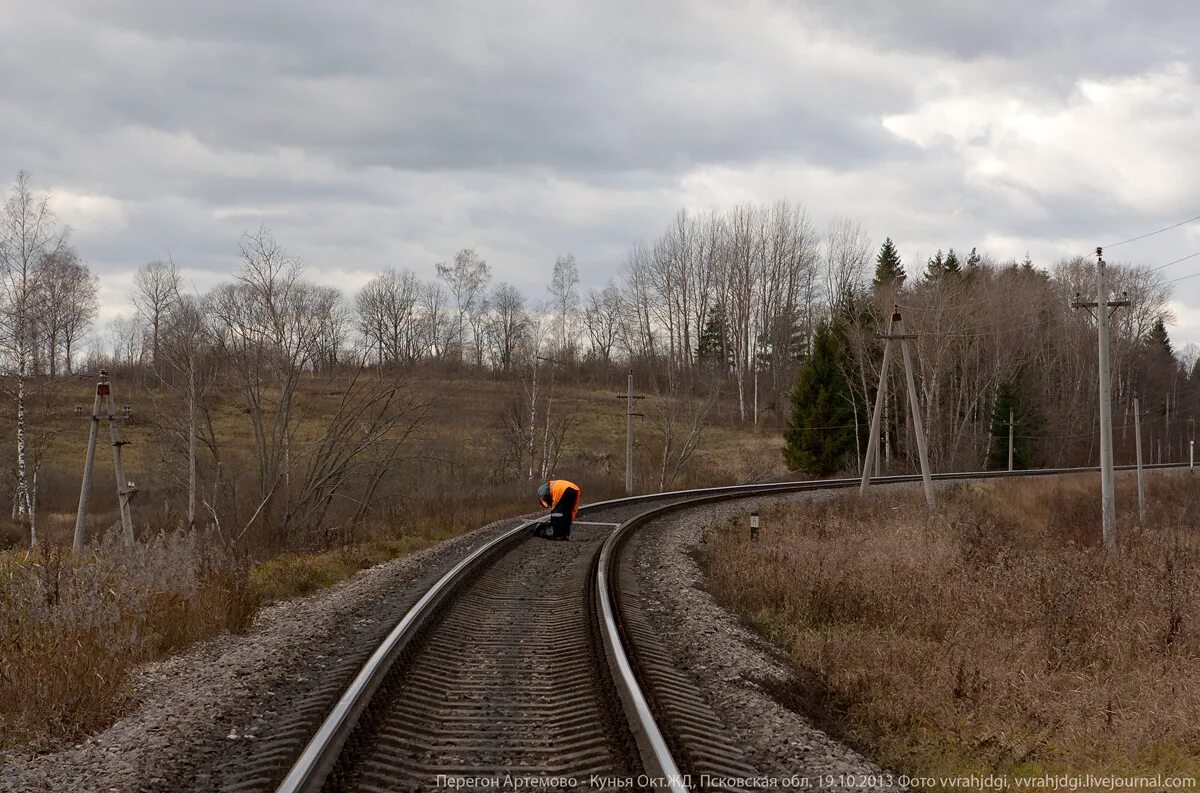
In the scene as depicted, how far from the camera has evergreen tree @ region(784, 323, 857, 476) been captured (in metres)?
52.5

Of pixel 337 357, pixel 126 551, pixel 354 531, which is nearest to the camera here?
pixel 126 551

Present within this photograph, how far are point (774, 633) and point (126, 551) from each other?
8982 millimetres

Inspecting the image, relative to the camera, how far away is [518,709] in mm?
6387

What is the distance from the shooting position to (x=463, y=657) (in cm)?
793

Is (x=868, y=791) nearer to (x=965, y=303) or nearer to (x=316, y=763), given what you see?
(x=316, y=763)

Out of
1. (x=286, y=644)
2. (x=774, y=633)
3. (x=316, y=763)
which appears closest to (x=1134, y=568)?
(x=774, y=633)

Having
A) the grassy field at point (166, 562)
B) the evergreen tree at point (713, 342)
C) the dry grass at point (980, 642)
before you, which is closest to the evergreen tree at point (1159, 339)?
the evergreen tree at point (713, 342)

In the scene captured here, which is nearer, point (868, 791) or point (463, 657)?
point (868, 791)

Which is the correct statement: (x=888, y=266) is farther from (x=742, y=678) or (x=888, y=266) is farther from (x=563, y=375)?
(x=742, y=678)

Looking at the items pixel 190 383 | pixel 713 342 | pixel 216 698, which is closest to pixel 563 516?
pixel 216 698

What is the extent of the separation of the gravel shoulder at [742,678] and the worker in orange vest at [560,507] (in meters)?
1.90

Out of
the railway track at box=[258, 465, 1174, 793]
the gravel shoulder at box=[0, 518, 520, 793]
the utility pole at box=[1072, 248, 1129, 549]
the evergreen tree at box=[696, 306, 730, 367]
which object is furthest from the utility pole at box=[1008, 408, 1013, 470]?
Result: the gravel shoulder at box=[0, 518, 520, 793]

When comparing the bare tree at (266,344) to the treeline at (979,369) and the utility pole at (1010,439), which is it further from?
the utility pole at (1010,439)

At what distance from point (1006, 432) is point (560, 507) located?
53301 millimetres
